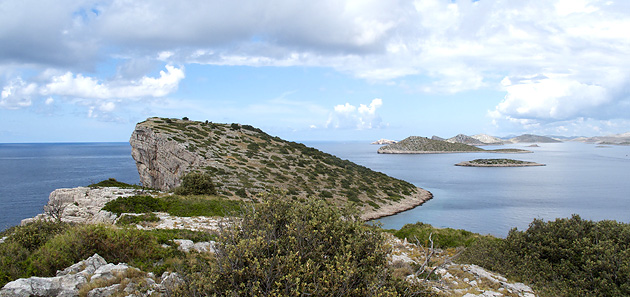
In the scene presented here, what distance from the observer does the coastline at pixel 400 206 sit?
3616cm

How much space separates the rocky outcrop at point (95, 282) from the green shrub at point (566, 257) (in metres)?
10.0

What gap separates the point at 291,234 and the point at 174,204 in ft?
50.5

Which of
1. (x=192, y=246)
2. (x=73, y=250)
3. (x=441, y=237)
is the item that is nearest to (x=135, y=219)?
(x=192, y=246)

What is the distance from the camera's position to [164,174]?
125 feet

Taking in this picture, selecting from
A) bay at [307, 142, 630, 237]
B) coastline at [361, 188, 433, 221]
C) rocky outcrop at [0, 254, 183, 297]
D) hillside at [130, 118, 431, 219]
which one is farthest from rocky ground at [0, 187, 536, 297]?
bay at [307, 142, 630, 237]

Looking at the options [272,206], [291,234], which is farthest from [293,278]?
[272,206]

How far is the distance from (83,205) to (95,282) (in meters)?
16.8

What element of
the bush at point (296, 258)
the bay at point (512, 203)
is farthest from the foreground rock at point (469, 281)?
the bay at point (512, 203)

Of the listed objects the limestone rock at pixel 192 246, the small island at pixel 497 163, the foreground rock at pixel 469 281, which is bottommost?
the small island at pixel 497 163

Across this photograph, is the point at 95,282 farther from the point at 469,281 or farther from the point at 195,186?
the point at 195,186

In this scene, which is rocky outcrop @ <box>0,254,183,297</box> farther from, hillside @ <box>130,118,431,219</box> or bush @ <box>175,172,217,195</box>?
hillside @ <box>130,118,431,219</box>

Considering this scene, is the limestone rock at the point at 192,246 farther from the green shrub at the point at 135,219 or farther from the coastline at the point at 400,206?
the coastline at the point at 400,206

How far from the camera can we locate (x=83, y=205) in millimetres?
20094

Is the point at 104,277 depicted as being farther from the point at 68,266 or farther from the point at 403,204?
the point at 403,204
